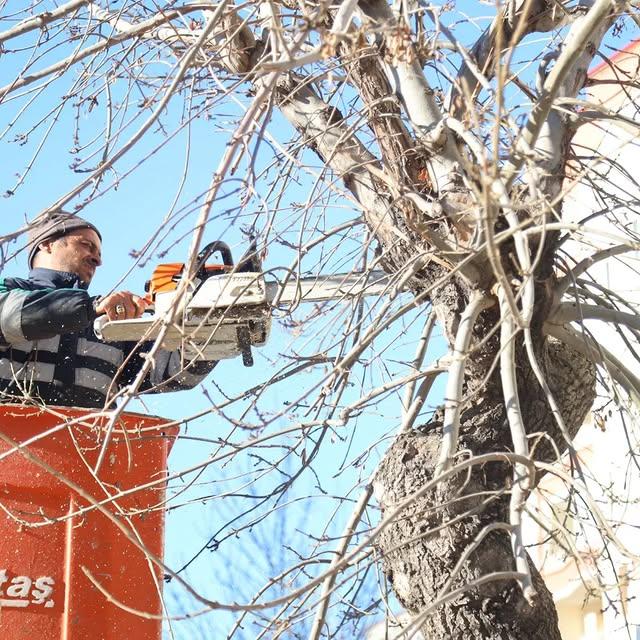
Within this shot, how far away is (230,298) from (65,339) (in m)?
1.29

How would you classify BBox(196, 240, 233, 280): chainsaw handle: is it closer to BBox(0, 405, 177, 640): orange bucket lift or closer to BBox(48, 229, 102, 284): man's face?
BBox(0, 405, 177, 640): orange bucket lift

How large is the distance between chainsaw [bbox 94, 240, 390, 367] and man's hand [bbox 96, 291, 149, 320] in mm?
57

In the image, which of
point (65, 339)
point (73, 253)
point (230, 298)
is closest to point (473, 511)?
point (230, 298)

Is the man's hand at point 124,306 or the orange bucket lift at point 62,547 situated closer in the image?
the orange bucket lift at point 62,547

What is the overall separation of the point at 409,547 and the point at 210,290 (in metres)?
1.24

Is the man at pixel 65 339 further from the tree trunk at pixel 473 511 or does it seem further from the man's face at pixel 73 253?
the tree trunk at pixel 473 511

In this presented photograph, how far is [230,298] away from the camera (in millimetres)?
4238

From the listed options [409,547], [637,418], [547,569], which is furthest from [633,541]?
[409,547]

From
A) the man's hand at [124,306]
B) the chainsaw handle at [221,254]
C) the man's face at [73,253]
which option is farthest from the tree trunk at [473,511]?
the man's face at [73,253]

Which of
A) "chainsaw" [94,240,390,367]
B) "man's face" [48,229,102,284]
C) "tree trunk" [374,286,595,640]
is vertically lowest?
"tree trunk" [374,286,595,640]

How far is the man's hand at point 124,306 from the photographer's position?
455cm

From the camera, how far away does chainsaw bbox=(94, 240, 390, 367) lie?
420 cm

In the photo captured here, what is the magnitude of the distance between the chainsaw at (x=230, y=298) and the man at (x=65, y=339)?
0.14m

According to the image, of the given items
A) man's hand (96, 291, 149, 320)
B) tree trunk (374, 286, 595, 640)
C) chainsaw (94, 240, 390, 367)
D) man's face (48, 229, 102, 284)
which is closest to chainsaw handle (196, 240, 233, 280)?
chainsaw (94, 240, 390, 367)
